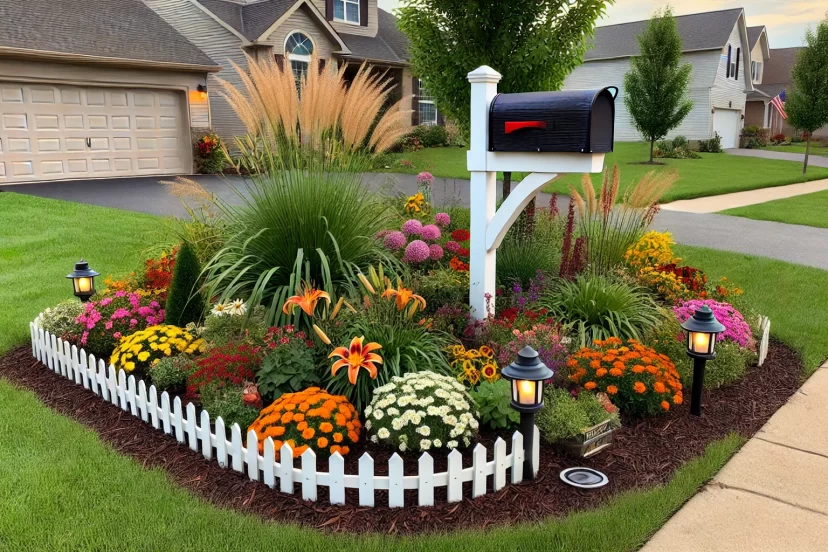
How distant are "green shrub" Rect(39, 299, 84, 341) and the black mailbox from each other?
3.54 meters

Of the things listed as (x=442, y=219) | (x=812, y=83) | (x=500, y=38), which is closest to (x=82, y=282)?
(x=442, y=219)

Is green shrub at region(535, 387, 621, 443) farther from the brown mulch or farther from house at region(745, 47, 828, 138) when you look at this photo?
house at region(745, 47, 828, 138)

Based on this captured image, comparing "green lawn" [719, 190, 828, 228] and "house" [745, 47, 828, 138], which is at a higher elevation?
"house" [745, 47, 828, 138]

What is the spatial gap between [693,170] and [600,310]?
1874 centimetres

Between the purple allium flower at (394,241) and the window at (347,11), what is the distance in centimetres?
2091

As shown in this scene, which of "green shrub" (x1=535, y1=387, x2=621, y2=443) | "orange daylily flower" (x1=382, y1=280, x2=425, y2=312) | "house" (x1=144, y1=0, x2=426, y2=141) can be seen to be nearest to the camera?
"green shrub" (x1=535, y1=387, x2=621, y2=443)

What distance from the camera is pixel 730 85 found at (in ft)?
112

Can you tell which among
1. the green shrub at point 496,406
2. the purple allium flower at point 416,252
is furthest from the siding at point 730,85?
the green shrub at point 496,406

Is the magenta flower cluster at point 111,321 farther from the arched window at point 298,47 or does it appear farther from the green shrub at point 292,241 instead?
the arched window at point 298,47

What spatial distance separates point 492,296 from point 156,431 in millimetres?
2521

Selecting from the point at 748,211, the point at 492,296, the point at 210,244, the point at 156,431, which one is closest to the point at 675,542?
the point at 492,296

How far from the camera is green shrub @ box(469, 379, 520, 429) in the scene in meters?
3.83

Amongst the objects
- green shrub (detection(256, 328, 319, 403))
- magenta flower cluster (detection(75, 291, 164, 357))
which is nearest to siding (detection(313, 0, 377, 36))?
magenta flower cluster (detection(75, 291, 164, 357))

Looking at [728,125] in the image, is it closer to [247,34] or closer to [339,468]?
[247,34]
